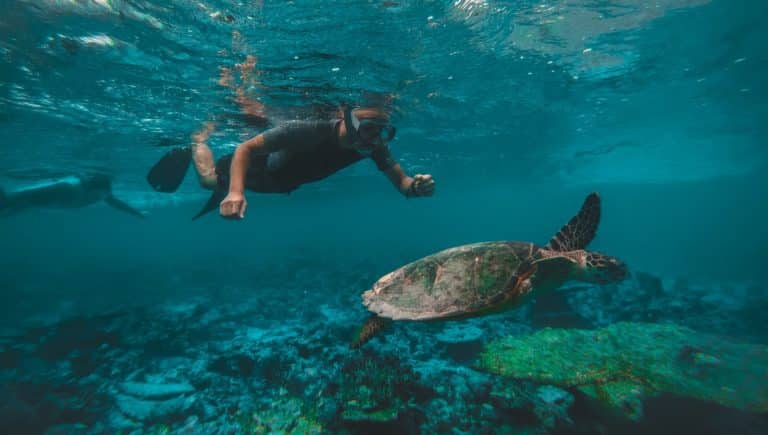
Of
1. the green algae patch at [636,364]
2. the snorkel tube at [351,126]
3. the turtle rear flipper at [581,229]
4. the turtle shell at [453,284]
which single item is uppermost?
the snorkel tube at [351,126]

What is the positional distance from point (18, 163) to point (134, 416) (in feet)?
69.4

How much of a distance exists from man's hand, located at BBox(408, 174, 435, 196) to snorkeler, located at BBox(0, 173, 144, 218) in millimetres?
16012

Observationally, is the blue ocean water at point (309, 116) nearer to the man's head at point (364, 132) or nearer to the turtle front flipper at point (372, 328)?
the turtle front flipper at point (372, 328)

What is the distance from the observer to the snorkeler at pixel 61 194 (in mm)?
13555

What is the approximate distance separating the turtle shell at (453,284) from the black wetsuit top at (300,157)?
1582 mm

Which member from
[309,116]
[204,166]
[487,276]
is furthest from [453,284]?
[309,116]

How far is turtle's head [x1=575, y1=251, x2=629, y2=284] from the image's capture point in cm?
368

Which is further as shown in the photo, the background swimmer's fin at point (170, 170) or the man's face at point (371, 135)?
the background swimmer's fin at point (170, 170)

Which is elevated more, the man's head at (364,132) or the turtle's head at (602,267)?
the man's head at (364,132)

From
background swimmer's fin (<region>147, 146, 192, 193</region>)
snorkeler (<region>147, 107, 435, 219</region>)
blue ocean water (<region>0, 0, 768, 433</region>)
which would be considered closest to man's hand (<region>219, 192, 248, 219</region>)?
snorkeler (<region>147, 107, 435, 219</region>)

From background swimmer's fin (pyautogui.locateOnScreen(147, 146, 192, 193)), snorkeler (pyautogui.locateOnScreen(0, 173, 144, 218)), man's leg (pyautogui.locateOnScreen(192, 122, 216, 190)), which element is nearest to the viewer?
man's leg (pyautogui.locateOnScreen(192, 122, 216, 190))

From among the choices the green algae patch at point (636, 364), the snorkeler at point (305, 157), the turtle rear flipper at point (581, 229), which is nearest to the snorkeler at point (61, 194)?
the snorkeler at point (305, 157)

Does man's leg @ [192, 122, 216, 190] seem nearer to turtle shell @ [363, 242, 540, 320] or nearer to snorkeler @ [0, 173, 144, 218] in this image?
turtle shell @ [363, 242, 540, 320]

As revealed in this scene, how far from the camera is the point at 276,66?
9.03m
